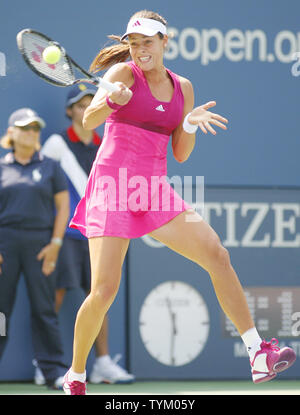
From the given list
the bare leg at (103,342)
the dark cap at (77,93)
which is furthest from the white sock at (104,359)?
the dark cap at (77,93)

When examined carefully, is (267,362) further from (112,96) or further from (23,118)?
(23,118)

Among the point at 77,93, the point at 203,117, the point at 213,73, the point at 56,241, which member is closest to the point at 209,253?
the point at 203,117

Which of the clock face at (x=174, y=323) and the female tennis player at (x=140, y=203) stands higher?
the female tennis player at (x=140, y=203)

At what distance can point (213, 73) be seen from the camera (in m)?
7.01

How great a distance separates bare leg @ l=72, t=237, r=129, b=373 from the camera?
13.3 feet

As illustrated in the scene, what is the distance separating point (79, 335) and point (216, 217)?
293 cm

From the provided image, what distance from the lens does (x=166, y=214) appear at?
13.7ft

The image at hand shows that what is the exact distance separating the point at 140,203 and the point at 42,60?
0.77 metres

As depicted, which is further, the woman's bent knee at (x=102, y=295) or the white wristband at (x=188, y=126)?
the white wristband at (x=188, y=126)

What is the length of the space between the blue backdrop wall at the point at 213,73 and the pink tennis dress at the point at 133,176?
8.58ft

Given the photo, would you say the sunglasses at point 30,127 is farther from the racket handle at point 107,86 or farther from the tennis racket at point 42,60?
the racket handle at point 107,86

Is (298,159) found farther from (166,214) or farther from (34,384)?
(166,214)

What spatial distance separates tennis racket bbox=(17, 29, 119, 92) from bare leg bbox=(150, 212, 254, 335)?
0.72m

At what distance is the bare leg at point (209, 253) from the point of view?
13.6 ft
